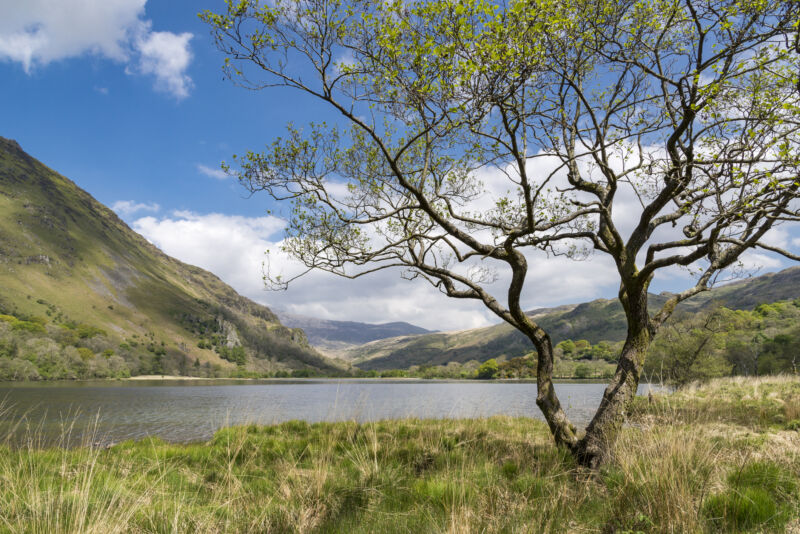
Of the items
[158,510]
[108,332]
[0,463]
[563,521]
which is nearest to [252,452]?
[0,463]

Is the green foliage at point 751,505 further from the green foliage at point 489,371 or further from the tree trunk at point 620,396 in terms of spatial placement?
the green foliage at point 489,371

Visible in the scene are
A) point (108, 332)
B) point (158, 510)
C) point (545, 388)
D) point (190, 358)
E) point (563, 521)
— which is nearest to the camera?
point (563, 521)

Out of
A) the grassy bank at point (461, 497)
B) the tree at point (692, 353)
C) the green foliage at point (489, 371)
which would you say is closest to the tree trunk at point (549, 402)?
the grassy bank at point (461, 497)

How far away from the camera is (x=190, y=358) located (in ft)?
634

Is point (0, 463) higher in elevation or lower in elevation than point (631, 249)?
lower

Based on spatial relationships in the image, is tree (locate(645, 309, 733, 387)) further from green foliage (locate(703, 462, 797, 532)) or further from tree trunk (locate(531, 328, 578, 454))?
green foliage (locate(703, 462, 797, 532))

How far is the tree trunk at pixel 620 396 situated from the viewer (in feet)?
24.2

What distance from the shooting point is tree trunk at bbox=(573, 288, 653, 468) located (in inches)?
291

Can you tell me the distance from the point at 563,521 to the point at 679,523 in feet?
3.40

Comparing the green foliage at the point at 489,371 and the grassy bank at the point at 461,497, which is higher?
the grassy bank at the point at 461,497

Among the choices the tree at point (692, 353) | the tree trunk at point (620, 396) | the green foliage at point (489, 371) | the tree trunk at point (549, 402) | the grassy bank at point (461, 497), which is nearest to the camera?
the grassy bank at point (461, 497)

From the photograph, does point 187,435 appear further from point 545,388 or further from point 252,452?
point 545,388

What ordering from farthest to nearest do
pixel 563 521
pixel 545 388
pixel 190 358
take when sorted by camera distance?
pixel 190 358 < pixel 545 388 < pixel 563 521

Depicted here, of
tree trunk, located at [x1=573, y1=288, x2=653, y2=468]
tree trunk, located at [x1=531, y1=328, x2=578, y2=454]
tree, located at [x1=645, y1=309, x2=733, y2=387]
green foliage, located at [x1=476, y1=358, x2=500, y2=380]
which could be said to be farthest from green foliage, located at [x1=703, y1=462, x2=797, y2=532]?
green foliage, located at [x1=476, y1=358, x2=500, y2=380]
